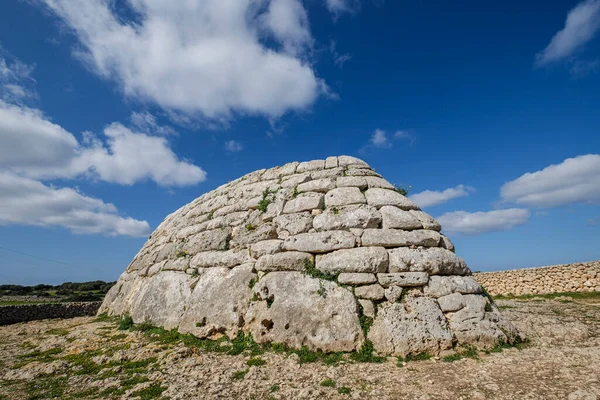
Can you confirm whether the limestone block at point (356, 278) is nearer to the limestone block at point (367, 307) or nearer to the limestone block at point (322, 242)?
the limestone block at point (367, 307)

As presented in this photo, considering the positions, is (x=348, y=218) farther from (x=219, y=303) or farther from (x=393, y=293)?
(x=219, y=303)

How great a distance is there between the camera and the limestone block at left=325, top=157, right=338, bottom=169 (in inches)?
352

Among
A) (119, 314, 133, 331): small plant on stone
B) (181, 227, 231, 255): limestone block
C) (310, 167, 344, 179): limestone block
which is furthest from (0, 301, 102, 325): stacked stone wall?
(310, 167, 344, 179): limestone block

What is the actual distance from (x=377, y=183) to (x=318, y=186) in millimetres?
1491

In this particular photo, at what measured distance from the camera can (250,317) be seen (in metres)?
6.32

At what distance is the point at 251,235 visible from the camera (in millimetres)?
7848

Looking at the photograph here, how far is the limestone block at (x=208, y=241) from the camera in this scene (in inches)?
321

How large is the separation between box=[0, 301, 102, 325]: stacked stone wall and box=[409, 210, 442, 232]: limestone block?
14298 millimetres

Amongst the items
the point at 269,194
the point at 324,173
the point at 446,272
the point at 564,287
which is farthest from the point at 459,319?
the point at 564,287

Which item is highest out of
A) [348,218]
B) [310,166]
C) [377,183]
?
[310,166]

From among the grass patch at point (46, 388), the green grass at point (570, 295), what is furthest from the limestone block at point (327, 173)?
the green grass at point (570, 295)

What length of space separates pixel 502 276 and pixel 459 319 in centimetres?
1559

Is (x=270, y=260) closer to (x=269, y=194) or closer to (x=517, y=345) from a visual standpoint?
(x=269, y=194)

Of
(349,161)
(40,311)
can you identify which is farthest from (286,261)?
(40,311)
